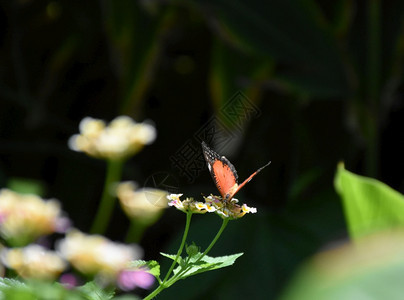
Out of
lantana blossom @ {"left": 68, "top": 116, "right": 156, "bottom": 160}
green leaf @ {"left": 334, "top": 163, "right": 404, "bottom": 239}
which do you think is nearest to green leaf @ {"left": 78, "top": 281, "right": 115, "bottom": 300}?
lantana blossom @ {"left": 68, "top": 116, "right": 156, "bottom": 160}

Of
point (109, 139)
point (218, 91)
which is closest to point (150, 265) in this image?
point (109, 139)

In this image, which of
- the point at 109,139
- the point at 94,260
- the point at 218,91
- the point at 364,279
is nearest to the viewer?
the point at 364,279

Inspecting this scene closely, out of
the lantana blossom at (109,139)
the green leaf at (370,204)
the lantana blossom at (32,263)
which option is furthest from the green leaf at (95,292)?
the green leaf at (370,204)

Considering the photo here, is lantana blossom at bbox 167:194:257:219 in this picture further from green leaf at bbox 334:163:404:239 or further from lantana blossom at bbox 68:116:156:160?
green leaf at bbox 334:163:404:239

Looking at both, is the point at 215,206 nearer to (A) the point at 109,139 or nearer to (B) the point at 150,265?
(B) the point at 150,265

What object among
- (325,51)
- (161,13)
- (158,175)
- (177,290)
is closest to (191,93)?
(161,13)

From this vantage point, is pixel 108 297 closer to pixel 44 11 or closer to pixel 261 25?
pixel 261 25

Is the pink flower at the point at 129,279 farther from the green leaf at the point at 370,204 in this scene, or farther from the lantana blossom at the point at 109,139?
the green leaf at the point at 370,204
